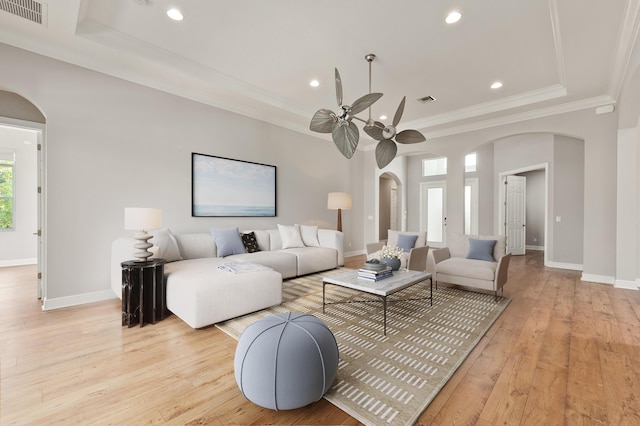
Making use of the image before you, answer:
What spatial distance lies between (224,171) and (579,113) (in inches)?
241

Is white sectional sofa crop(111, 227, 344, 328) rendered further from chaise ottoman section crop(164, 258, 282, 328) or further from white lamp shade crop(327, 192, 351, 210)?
white lamp shade crop(327, 192, 351, 210)

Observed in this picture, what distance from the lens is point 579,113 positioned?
4.76 m

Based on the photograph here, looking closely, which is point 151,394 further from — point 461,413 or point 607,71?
point 607,71

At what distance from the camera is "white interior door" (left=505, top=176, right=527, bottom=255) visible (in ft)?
25.3

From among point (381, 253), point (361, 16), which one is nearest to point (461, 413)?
point (381, 253)

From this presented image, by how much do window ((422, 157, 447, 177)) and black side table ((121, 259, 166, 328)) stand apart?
340 inches

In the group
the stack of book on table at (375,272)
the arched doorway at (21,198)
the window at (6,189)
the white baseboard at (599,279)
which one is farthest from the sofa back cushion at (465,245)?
the window at (6,189)

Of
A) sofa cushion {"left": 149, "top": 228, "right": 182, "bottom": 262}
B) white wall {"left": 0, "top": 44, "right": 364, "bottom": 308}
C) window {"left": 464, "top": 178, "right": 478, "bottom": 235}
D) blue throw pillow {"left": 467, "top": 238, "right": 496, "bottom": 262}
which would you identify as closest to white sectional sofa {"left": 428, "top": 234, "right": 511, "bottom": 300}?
blue throw pillow {"left": 467, "top": 238, "right": 496, "bottom": 262}

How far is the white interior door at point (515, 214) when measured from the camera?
7.72 meters

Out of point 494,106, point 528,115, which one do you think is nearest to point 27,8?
point 494,106

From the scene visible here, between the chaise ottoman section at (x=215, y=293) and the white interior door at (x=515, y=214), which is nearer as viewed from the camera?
the chaise ottoman section at (x=215, y=293)

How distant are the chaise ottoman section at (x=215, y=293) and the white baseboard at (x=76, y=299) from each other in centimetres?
103

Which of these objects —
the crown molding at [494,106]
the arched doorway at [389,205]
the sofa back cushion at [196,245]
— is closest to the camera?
the sofa back cushion at [196,245]

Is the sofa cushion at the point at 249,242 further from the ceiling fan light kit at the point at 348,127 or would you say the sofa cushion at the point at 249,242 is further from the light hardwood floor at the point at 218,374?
the ceiling fan light kit at the point at 348,127
